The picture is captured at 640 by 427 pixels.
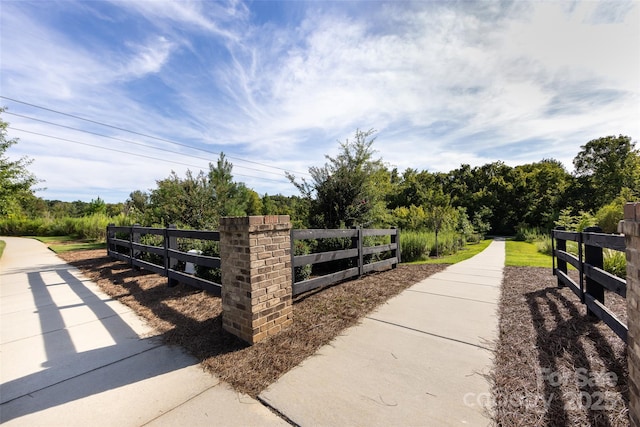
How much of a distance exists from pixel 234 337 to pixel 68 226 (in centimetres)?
2425

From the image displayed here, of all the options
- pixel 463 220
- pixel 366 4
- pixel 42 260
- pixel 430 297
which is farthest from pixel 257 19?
pixel 463 220

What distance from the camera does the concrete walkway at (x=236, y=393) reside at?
188 centimetres

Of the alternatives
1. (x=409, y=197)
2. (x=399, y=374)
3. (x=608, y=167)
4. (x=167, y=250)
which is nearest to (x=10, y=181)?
(x=167, y=250)

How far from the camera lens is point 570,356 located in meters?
2.49

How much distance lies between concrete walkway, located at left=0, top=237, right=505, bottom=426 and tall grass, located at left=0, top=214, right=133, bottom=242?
1093 centimetres

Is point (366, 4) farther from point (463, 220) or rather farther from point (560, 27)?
point (463, 220)

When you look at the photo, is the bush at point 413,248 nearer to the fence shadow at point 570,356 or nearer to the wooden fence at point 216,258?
the wooden fence at point 216,258

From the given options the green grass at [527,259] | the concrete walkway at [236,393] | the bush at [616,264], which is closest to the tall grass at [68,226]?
the concrete walkway at [236,393]

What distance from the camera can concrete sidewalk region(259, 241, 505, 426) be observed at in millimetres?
1853

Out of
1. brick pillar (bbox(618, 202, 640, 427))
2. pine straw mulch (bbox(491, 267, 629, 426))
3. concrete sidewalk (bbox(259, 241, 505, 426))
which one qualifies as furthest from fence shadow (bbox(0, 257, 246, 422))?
brick pillar (bbox(618, 202, 640, 427))

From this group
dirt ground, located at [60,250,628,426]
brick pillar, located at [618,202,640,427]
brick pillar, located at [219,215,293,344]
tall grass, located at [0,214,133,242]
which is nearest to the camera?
brick pillar, located at [618,202,640,427]

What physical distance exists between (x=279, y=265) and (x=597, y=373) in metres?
3.05

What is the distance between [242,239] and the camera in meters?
2.93

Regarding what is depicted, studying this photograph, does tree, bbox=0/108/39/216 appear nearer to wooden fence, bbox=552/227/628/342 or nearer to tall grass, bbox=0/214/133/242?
tall grass, bbox=0/214/133/242
